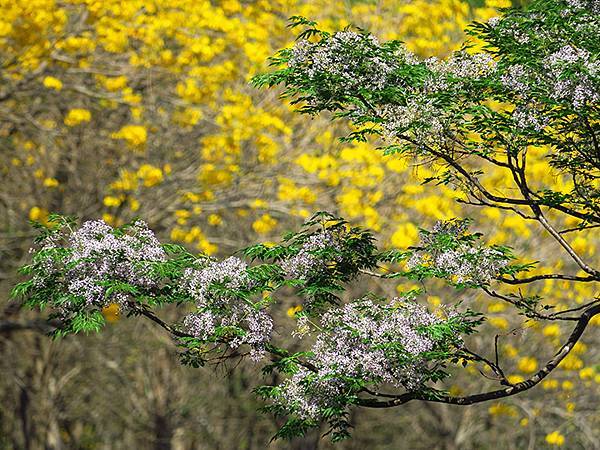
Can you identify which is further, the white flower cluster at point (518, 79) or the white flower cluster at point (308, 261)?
the white flower cluster at point (308, 261)

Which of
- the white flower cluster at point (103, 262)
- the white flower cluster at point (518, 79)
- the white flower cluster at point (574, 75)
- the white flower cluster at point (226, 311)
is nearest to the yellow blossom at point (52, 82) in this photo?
the white flower cluster at point (103, 262)

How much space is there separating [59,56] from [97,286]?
7.35 metres

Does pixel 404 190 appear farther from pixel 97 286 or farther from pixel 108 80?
pixel 97 286

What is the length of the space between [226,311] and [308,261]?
109 cm

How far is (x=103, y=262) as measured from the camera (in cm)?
749

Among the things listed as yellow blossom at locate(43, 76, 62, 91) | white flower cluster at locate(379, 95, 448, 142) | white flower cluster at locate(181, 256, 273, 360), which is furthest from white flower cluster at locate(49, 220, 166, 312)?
yellow blossom at locate(43, 76, 62, 91)

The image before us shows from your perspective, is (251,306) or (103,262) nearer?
(103,262)

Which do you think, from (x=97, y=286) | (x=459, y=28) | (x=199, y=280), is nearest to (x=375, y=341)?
(x=199, y=280)

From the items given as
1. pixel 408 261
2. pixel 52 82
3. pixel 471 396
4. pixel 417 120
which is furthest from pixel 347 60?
pixel 52 82

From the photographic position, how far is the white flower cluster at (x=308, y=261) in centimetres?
845

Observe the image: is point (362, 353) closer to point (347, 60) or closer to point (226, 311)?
point (226, 311)

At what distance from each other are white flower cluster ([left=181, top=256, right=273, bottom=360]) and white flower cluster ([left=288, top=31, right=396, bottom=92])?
59.6 inches

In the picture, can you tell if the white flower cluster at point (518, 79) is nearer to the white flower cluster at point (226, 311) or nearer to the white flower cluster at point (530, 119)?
the white flower cluster at point (530, 119)

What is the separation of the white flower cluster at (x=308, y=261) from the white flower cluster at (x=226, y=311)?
85 cm
